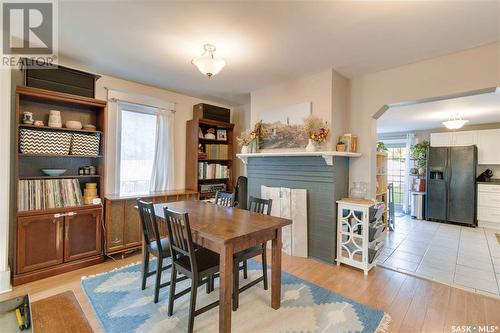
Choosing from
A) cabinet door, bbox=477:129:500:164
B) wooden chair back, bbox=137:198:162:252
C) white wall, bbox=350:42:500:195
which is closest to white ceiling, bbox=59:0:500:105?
white wall, bbox=350:42:500:195

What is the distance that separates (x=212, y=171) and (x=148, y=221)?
2205 millimetres

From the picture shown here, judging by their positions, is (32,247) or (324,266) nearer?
(32,247)

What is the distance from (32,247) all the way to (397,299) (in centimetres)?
388

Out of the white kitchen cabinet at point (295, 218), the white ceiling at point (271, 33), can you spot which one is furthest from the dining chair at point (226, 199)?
the white ceiling at point (271, 33)

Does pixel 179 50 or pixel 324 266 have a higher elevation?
pixel 179 50

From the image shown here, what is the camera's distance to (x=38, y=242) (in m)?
2.62

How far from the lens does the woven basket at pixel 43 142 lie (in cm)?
262

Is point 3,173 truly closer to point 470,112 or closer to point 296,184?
point 296,184

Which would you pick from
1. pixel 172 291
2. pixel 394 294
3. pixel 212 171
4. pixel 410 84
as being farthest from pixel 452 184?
pixel 172 291

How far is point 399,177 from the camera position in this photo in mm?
7203

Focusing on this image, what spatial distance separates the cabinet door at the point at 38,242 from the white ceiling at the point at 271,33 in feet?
6.47

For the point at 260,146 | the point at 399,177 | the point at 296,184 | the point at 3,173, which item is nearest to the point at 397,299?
the point at 296,184

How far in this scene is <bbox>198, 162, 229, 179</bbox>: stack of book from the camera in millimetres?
4277

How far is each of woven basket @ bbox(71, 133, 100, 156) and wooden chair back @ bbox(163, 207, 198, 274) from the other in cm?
186
